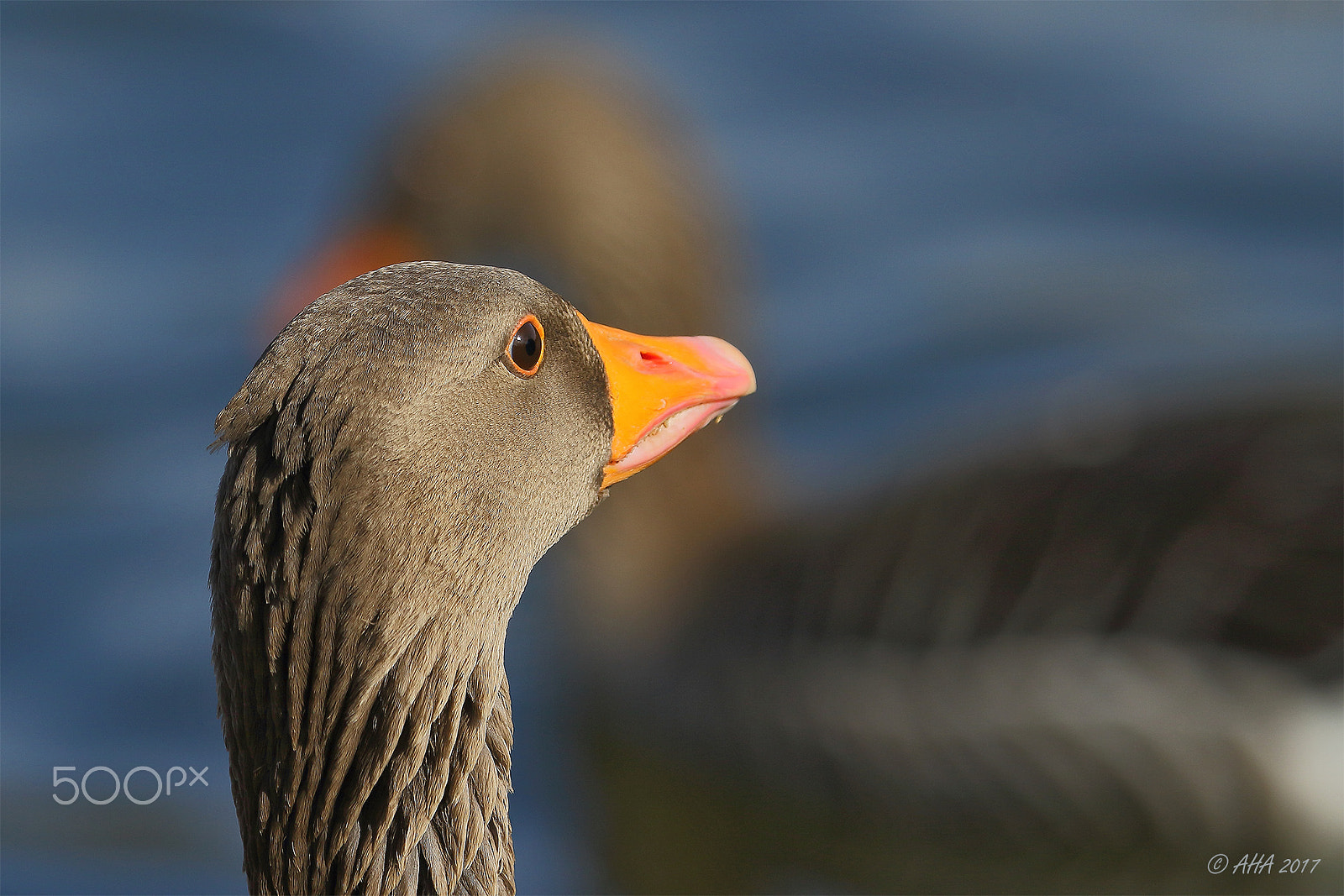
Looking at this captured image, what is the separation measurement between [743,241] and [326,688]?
5551 millimetres

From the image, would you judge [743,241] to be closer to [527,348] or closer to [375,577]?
[527,348]

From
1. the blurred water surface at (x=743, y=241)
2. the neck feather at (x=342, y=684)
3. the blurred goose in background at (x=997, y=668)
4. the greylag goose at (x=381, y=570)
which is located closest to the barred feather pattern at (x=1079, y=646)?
the blurred goose in background at (x=997, y=668)

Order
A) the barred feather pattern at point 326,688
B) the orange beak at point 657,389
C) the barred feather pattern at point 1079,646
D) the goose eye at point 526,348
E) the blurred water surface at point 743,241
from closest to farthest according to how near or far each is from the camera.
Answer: the barred feather pattern at point 326,688, the goose eye at point 526,348, the orange beak at point 657,389, the barred feather pattern at point 1079,646, the blurred water surface at point 743,241

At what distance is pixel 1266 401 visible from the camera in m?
5.64

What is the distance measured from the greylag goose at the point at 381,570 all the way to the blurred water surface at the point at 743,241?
3.02 m

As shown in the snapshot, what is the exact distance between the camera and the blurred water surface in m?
6.33

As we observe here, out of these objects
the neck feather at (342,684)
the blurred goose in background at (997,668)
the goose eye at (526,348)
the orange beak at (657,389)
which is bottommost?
the blurred goose in background at (997,668)

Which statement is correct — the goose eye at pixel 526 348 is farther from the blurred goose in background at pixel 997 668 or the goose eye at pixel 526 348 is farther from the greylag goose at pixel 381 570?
the blurred goose in background at pixel 997 668

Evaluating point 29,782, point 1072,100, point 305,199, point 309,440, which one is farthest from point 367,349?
point 1072,100

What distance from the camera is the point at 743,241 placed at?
26.0 feet

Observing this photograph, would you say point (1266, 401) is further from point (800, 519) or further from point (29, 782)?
point (29, 782)

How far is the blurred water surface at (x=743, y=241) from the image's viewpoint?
633cm

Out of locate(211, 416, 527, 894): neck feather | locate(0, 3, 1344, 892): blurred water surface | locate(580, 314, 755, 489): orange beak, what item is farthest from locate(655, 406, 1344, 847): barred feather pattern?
locate(211, 416, 527, 894): neck feather

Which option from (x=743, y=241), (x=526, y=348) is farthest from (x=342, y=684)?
(x=743, y=241)
